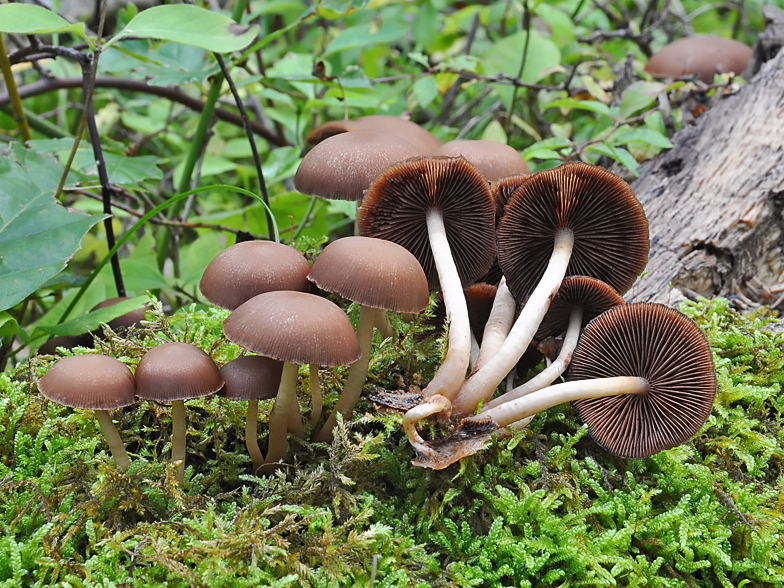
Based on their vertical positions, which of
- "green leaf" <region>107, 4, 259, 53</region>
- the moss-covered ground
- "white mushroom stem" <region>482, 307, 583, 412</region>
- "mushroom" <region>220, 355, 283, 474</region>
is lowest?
the moss-covered ground

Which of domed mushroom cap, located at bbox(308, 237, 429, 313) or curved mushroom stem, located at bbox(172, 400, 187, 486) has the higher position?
domed mushroom cap, located at bbox(308, 237, 429, 313)

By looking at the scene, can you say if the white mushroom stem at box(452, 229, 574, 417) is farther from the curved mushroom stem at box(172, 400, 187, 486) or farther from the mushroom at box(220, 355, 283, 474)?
the curved mushroom stem at box(172, 400, 187, 486)

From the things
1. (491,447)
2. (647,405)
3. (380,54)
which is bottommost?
(491,447)

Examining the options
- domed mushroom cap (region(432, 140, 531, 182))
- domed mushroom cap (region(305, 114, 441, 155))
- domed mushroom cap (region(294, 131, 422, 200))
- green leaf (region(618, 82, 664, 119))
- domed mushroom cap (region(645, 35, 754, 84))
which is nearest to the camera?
domed mushroom cap (region(294, 131, 422, 200))

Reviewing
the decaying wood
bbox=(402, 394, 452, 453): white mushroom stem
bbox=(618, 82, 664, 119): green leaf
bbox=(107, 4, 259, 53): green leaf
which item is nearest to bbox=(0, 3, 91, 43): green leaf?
bbox=(107, 4, 259, 53): green leaf

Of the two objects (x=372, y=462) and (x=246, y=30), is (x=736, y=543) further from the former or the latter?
(x=246, y=30)

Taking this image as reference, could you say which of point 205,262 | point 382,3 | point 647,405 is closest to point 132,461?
point 205,262

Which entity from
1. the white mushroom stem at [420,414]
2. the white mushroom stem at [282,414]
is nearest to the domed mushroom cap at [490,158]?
the white mushroom stem at [420,414]
